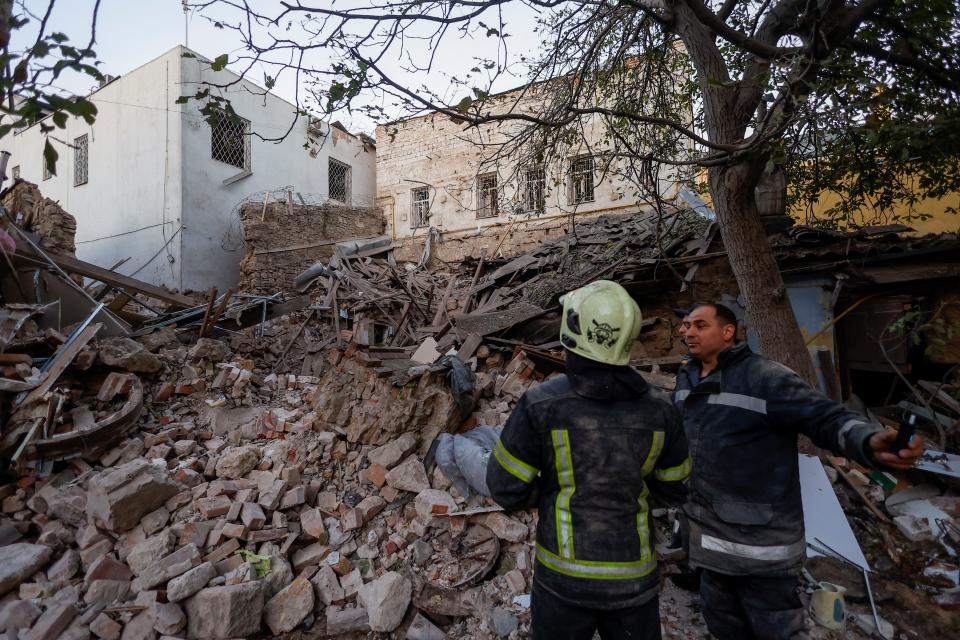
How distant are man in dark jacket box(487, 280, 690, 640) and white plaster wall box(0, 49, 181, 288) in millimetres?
12832

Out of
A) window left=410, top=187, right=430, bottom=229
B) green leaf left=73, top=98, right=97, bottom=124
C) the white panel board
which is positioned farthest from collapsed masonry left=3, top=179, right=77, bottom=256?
the white panel board

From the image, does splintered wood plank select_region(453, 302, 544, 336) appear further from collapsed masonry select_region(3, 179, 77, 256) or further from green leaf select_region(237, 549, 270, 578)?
collapsed masonry select_region(3, 179, 77, 256)

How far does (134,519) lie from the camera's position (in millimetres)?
3746

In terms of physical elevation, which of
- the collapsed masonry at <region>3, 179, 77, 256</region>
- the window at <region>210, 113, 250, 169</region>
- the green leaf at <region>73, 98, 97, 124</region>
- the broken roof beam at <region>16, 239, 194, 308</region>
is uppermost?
the window at <region>210, 113, 250, 169</region>

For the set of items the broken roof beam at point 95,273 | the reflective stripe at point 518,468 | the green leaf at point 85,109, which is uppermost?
the broken roof beam at point 95,273

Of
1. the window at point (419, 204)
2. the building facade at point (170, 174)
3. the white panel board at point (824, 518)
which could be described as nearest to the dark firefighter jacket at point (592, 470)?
the white panel board at point (824, 518)

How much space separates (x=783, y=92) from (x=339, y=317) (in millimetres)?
7449

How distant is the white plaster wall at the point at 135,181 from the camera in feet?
38.3

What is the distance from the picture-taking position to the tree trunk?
402 cm

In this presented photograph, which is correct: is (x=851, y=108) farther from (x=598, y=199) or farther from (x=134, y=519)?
(x=598, y=199)

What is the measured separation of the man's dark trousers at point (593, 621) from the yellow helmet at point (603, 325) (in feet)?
3.09

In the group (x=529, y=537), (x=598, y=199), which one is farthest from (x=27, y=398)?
(x=598, y=199)

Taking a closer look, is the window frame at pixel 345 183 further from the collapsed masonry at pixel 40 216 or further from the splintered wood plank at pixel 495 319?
the splintered wood plank at pixel 495 319

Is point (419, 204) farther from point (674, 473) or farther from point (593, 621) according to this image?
point (593, 621)
